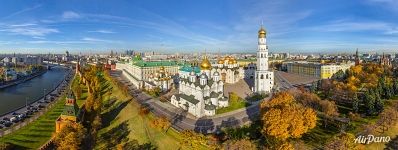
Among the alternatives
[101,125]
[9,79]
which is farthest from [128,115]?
[9,79]

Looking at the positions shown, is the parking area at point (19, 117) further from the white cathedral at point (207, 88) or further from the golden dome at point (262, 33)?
the golden dome at point (262, 33)

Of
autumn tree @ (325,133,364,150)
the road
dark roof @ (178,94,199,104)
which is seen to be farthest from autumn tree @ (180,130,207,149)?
the road

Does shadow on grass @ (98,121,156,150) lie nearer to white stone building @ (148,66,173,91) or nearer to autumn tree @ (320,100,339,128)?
autumn tree @ (320,100,339,128)

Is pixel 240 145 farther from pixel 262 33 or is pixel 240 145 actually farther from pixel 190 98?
pixel 262 33

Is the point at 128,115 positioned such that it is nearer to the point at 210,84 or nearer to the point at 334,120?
the point at 210,84

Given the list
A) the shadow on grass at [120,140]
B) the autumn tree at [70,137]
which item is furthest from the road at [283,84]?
the autumn tree at [70,137]

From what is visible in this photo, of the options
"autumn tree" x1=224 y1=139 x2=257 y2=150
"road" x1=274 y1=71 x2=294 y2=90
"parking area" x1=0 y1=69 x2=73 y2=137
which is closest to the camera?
"autumn tree" x1=224 y1=139 x2=257 y2=150
